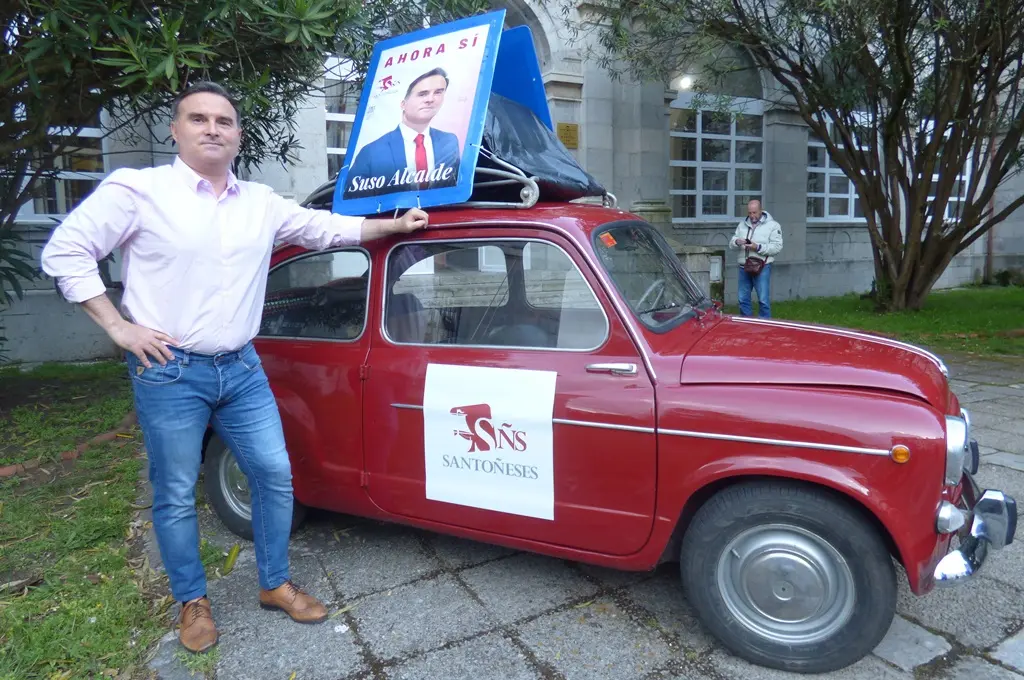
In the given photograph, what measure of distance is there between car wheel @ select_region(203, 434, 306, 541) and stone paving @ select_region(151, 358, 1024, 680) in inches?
4.2

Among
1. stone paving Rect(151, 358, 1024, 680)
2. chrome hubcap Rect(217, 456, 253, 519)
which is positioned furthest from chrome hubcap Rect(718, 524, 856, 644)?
chrome hubcap Rect(217, 456, 253, 519)

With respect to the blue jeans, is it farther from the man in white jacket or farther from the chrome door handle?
the man in white jacket

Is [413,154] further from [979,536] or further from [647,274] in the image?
[979,536]

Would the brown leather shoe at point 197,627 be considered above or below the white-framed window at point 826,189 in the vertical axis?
below

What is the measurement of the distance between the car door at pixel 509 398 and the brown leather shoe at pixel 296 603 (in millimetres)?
531

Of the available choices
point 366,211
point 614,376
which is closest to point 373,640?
point 614,376

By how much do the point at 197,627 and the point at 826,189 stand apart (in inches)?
703

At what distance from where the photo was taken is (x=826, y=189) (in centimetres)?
1767

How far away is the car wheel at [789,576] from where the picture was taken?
2.58 m

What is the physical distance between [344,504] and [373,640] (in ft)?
2.56

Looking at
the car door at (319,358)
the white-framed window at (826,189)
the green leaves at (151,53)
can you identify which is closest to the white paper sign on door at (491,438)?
the car door at (319,358)

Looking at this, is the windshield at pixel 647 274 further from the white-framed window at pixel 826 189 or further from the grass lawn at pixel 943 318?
the white-framed window at pixel 826 189

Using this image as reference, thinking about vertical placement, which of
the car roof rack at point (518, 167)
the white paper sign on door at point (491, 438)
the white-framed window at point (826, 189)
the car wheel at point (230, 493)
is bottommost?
the car wheel at point (230, 493)

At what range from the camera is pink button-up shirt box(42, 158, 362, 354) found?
→ 2654 millimetres
